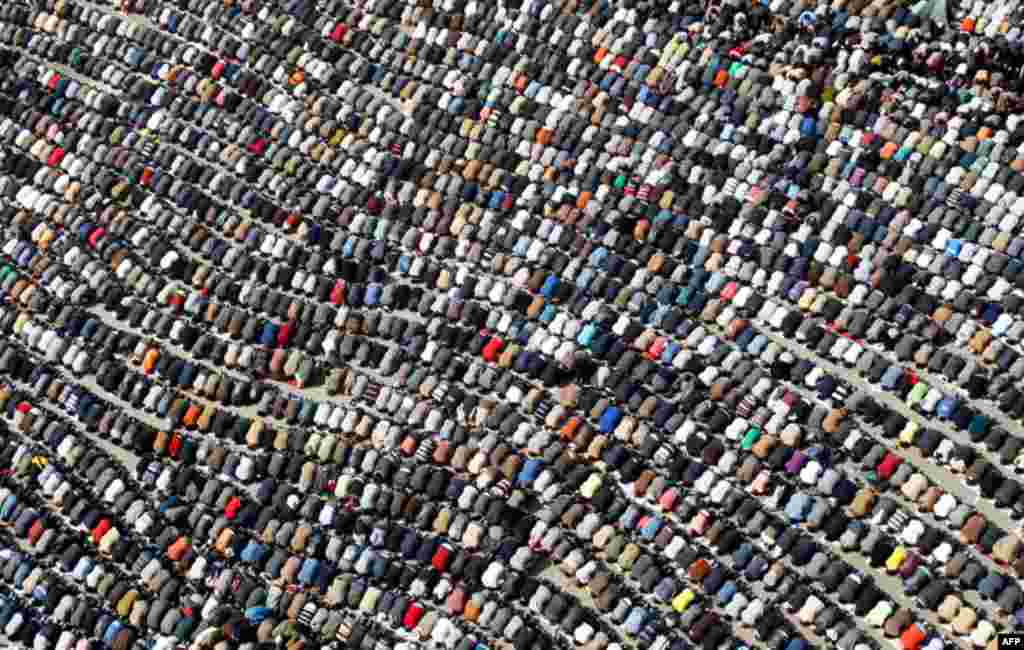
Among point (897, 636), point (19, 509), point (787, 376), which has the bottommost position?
point (19, 509)

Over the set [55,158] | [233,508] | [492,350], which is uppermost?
[492,350]

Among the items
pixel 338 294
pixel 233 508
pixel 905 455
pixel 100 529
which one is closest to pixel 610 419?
pixel 905 455

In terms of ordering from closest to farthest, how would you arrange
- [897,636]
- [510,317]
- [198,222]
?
[897,636]
[510,317]
[198,222]

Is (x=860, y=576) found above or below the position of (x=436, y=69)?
below

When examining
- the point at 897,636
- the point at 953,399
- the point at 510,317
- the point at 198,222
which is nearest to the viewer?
the point at 897,636

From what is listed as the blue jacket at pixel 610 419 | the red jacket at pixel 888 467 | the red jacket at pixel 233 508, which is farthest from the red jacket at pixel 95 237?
the red jacket at pixel 888 467

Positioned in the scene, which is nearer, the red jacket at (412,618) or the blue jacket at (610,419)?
the red jacket at (412,618)

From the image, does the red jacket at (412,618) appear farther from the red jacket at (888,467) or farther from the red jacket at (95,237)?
the red jacket at (95,237)

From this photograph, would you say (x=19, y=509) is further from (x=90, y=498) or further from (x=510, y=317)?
(x=510, y=317)

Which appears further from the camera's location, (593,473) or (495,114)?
(495,114)

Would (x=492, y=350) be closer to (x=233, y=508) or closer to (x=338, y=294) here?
(x=338, y=294)

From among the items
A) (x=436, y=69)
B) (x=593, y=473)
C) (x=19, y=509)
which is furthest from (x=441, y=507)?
(x=436, y=69)
